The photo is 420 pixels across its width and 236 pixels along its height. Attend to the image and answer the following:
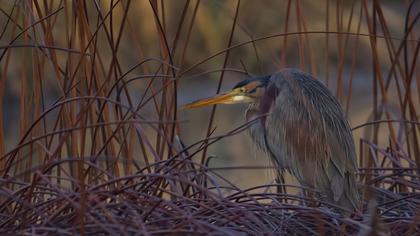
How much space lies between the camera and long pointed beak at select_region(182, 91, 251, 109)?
223 cm

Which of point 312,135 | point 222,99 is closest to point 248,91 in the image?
point 222,99

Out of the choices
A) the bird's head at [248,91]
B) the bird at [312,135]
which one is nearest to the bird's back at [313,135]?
the bird at [312,135]

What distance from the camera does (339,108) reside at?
2166mm

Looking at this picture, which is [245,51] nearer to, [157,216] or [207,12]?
[207,12]

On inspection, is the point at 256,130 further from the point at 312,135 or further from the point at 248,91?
the point at 312,135

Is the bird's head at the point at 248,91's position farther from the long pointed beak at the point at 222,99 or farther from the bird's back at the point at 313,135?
the bird's back at the point at 313,135

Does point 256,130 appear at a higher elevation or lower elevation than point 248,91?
lower

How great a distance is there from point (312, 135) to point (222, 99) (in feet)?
0.90

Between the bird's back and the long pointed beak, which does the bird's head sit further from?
the bird's back

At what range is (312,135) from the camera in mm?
2154

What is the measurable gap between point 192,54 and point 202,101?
5616 millimetres

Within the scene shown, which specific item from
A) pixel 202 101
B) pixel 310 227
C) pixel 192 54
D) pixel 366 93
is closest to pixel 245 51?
pixel 192 54

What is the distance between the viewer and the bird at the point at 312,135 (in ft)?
6.89

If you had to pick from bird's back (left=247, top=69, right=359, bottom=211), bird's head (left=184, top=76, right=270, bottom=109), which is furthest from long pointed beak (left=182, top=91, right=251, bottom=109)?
bird's back (left=247, top=69, right=359, bottom=211)
